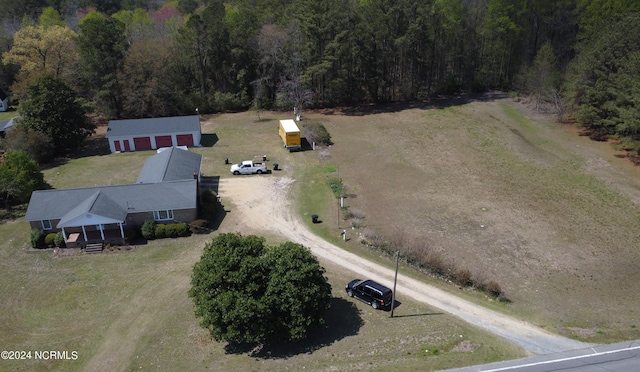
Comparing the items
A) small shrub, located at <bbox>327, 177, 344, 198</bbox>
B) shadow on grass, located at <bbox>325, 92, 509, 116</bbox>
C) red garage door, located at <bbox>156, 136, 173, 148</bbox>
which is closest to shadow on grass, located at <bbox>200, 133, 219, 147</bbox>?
red garage door, located at <bbox>156, 136, 173, 148</bbox>

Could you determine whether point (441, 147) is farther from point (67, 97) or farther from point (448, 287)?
point (67, 97)

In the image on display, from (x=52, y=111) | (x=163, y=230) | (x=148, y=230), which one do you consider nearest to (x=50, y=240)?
(x=148, y=230)

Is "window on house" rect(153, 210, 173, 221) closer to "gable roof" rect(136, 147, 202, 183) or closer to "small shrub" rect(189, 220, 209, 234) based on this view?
"small shrub" rect(189, 220, 209, 234)

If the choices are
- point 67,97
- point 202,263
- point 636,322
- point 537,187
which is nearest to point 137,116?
point 67,97

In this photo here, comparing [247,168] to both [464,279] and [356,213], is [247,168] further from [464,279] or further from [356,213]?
[464,279]

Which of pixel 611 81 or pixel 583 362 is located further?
pixel 611 81

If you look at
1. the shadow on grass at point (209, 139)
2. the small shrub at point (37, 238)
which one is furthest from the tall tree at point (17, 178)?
the shadow on grass at point (209, 139)

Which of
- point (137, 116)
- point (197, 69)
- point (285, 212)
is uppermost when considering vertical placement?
point (197, 69)
